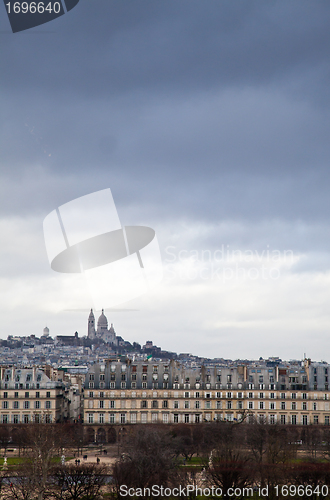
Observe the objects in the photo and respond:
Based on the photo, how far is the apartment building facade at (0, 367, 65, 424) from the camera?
3201 inches

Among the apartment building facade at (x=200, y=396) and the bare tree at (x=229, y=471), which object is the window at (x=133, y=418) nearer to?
the apartment building facade at (x=200, y=396)

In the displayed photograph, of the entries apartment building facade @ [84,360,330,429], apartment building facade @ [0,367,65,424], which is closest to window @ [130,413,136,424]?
apartment building facade @ [84,360,330,429]

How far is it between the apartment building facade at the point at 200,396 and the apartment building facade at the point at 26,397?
5692 millimetres

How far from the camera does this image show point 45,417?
79.2m

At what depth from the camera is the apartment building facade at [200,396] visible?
79625 millimetres

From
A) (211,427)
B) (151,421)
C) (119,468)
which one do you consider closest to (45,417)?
(151,421)

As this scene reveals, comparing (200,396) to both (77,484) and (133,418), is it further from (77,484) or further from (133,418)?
(77,484)

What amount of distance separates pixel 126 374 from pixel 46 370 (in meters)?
18.7

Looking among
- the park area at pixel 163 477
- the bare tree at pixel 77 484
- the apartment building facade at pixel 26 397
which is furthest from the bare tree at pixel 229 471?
the apartment building facade at pixel 26 397

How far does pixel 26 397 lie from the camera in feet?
270

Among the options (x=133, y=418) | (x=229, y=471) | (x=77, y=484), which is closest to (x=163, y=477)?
(x=229, y=471)

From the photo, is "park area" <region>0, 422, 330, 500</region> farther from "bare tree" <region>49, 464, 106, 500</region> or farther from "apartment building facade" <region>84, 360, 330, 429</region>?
"apartment building facade" <region>84, 360, 330, 429</region>

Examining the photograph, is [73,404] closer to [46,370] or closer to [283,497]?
[46,370]

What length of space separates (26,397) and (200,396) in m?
20.7
